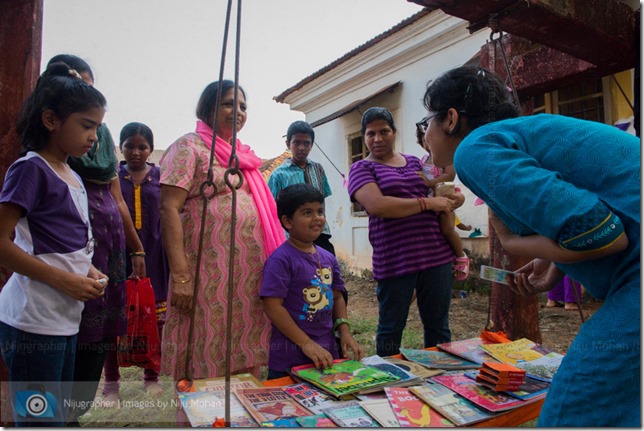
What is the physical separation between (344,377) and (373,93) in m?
6.80

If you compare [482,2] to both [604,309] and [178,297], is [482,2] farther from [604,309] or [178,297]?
[178,297]

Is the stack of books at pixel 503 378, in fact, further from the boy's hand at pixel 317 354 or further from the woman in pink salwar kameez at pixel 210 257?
the woman in pink salwar kameez at pixel 210 257

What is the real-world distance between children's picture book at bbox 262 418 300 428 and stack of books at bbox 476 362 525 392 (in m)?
0.76

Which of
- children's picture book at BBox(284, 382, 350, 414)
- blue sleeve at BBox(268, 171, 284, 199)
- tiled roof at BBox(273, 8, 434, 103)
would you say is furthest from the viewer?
tiled roof at BBox(273, 8, 434, 103)

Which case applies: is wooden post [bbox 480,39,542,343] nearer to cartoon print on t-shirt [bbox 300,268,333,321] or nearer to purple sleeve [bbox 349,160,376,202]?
purple sleeve [bbox 349,160,376,202]

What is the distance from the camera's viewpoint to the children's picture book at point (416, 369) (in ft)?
5.78

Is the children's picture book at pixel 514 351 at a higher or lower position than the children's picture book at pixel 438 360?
higher

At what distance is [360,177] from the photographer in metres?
2.40

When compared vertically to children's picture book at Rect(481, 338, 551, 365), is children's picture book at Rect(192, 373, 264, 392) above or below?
below

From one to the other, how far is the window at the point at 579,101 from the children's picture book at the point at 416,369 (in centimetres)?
420

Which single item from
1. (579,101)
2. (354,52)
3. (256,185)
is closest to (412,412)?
(256,185)

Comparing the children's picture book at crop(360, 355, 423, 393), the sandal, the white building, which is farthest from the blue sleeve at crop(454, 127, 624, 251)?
the white building

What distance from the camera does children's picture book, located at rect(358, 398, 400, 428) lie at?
1363 millimetres

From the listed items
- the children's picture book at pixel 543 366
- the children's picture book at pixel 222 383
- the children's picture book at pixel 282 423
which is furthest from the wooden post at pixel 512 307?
the children's picture book at pixel 282 423
